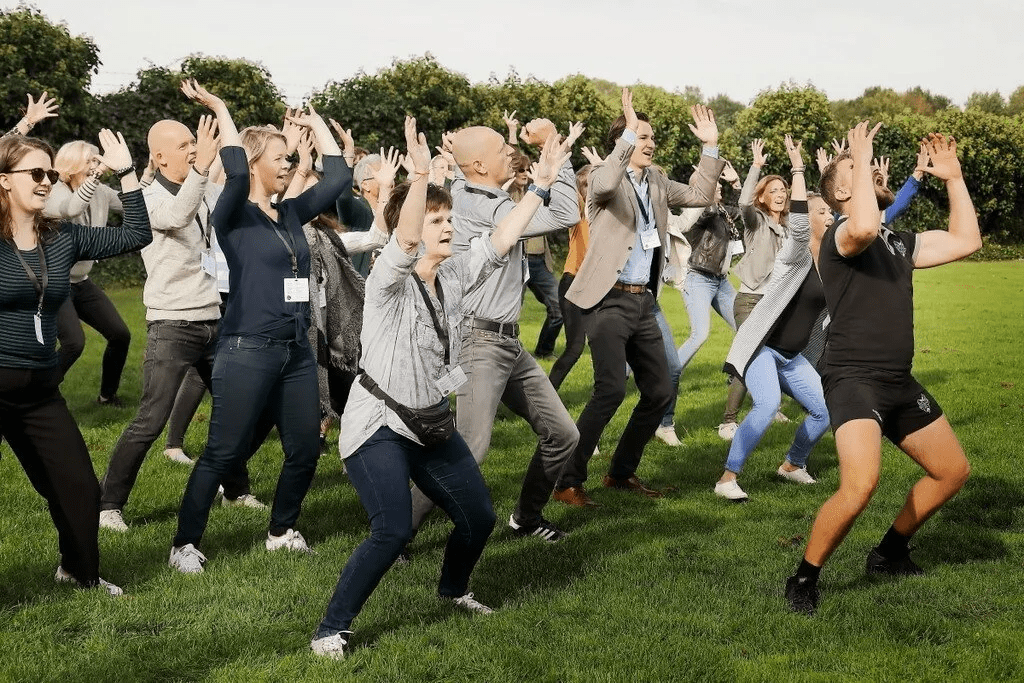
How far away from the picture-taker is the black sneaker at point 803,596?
18.0ft

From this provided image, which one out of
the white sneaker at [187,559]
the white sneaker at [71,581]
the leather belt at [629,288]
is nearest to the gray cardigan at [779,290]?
the leather belt at [629,288]

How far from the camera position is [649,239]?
25.5ft

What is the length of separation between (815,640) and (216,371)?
10.7ft

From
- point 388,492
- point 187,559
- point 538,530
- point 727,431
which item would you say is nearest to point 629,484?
point 538,530

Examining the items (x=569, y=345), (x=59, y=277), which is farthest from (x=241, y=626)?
(x=569, y=345)

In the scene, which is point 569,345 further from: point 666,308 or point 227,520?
point 666,308

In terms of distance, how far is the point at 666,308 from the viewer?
21812 mm

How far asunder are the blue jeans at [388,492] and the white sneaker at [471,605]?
2.12 ft

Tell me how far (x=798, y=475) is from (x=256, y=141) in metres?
4.74

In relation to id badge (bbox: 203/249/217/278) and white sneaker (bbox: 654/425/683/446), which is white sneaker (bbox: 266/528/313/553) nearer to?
id badge (bbox: 203/249/217/278)

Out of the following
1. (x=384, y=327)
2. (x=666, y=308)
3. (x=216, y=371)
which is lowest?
(x=666, y=308)

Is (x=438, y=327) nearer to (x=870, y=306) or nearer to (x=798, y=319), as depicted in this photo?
(x=870, y=306)

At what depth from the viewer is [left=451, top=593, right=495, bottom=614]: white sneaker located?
5.45m

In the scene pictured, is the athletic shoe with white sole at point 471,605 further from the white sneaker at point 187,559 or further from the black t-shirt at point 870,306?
the black t-shirt at point 870,306
